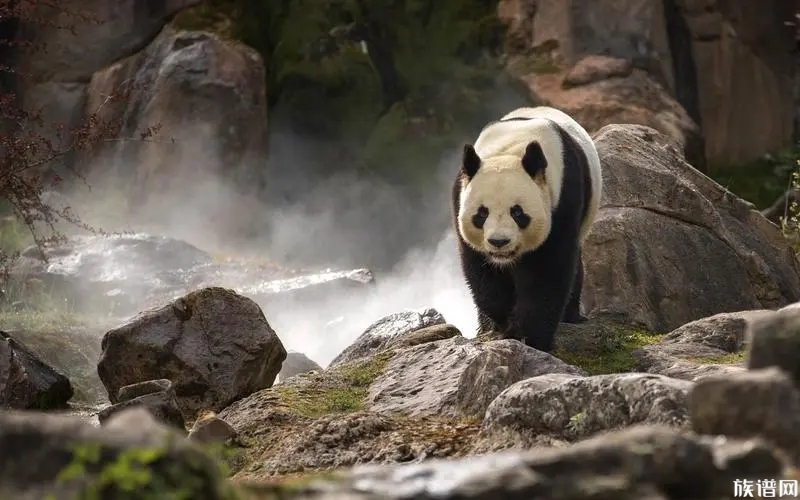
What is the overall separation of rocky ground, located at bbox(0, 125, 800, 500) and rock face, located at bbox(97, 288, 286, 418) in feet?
0.05

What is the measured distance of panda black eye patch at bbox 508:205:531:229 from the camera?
8.42 m

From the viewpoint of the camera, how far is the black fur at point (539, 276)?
29.0 feet

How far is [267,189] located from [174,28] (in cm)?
319

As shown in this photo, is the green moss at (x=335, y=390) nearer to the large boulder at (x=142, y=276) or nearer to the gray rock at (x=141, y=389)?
the gray rock at (x=141, y=389)

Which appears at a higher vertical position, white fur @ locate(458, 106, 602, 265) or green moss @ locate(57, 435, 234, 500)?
green moss @ locate(57, 435, 234, 500)

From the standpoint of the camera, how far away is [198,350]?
9398 mm

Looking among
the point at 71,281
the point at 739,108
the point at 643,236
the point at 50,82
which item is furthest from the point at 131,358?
the point at 739,108

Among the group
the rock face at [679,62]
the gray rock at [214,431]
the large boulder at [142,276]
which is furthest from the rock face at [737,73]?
the gray rock at [214,431]

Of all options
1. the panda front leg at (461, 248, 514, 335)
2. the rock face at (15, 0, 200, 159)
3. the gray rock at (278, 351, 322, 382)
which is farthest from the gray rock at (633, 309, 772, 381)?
the rock face at (15, 0, 200, 159)

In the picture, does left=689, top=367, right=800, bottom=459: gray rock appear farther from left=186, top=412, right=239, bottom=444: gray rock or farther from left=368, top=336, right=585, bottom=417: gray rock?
left=186, top=412, right=239, bottom=444: gray rock

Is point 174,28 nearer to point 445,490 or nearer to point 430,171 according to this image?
point 430,171

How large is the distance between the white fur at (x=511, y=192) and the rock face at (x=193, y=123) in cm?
1117

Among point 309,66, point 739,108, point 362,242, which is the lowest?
point 362,242

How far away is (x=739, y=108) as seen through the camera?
20766 mm
